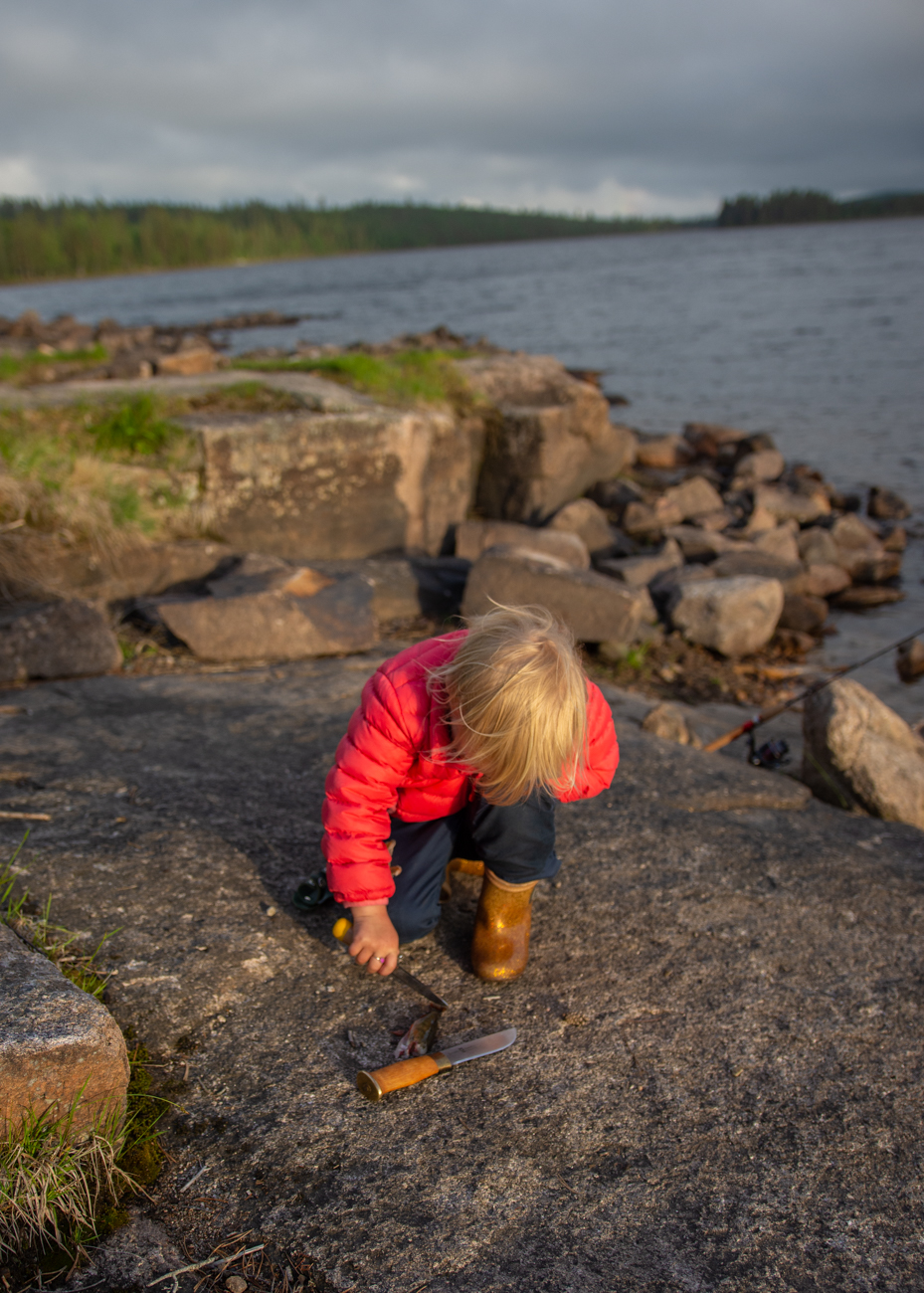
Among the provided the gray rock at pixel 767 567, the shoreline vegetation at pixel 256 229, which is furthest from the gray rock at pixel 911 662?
the shoreline vegetation at pixel 256 229

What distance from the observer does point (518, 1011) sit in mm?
2041

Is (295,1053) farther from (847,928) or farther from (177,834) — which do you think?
(847,928)

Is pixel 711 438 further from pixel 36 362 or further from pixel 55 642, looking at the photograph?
pixel 55 642

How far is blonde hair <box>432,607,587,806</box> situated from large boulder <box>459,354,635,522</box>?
18.0ft

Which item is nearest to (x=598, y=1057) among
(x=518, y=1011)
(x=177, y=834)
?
(x=518, y=1011)

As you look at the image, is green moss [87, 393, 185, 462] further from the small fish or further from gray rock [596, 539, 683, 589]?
the small fish

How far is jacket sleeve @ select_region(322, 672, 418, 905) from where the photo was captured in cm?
201

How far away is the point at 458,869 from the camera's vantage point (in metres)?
2.56

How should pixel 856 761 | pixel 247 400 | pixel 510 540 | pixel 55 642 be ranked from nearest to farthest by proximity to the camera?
pixel 856 761, pixel 55 642, pixel 247 400, pixel 510 540

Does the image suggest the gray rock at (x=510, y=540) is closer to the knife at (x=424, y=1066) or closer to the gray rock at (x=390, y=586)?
the gray rock at (x=390, y=586)

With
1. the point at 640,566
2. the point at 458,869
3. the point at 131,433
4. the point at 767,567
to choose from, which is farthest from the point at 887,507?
the point at 458,869

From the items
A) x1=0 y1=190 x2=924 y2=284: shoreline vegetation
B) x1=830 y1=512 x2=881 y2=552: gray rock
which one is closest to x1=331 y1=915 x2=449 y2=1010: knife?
x1=830 y1=512 x2=881 y2=552: gray rock

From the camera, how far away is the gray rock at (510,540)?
5953 millimetres

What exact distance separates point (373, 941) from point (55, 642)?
2501 mm
